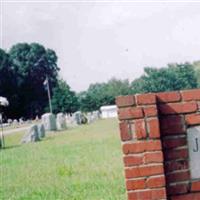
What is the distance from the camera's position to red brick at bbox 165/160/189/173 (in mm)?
4145

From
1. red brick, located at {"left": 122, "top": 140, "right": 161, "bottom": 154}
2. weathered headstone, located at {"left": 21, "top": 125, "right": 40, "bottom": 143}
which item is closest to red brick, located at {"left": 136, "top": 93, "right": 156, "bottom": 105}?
red brick, located at {"left": 122, "top": 140, "right": 161, "bottom": 154}

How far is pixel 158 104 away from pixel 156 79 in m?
79.7

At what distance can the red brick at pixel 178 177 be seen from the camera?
4145 millimetres

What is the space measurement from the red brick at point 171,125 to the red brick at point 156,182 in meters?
0.37

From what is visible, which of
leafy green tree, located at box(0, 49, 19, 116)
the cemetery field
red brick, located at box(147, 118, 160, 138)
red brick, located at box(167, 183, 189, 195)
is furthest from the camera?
leafy green tree, located at box(0, 49, 19, 116)

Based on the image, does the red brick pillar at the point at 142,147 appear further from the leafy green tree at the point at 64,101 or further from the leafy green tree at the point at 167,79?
the leafy green tree at the point at 167,79

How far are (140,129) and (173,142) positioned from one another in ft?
1.03

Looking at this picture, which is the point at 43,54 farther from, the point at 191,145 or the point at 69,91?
the point at 191,145

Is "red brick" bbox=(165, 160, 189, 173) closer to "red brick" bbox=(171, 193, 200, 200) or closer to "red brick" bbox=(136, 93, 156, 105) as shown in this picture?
"red brick" bbox=(171, 193, 200, 200)

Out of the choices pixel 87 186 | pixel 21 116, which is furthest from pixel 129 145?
pixel 21 116

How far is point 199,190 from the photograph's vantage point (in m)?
4.17

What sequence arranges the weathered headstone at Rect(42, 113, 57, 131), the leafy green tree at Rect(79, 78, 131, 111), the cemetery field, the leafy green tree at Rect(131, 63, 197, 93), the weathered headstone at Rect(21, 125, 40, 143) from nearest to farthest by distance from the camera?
the cemetery field
the weathered headstone at Rect(21, 125, 40, 143)
the weathered headstone at Rect(42, 113, 57, 131)
the leafy green tree at Rect(79, 78, 131, 111)
the leafy green tree at Rect(131, 63, 197, 93)

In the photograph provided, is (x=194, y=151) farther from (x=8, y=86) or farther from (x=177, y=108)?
(x=8, y=86)

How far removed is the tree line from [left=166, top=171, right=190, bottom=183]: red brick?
213 feet
